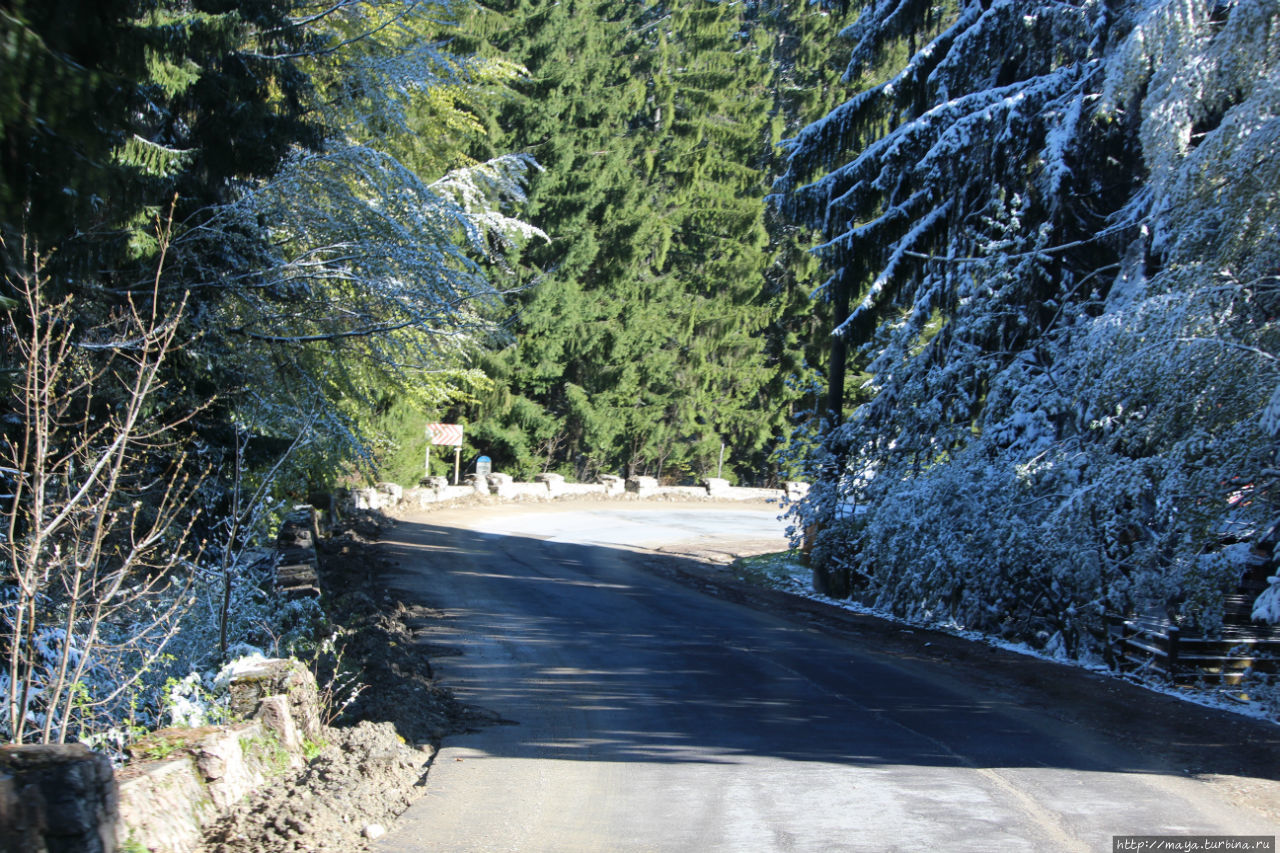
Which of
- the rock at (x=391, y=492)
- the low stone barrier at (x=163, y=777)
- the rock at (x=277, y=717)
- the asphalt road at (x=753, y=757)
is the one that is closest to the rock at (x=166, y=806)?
the low stone barrier at (x=163, y=777)

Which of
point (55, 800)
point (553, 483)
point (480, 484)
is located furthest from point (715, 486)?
point (55, 800)

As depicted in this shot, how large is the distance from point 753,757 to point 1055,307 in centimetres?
924

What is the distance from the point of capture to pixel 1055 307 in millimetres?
14023

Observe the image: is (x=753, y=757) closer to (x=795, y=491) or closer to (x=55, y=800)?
(x=55, y=800)

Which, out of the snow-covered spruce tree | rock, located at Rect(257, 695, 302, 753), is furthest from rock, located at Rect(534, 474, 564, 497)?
rock, located at Rect(257, 695, 302, 753)

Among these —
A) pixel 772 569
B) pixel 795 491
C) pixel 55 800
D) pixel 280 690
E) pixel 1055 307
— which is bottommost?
pixel 772 569

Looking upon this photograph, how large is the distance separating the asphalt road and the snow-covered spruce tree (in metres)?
2.16

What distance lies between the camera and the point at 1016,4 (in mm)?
15172

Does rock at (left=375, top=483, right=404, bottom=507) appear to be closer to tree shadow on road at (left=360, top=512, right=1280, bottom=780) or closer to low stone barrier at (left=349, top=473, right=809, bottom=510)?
low stone barrier at (left=349, top=473, right=809, bottom=510)

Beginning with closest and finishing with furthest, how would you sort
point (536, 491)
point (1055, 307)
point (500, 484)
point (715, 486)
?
1. point (1055, 307)
2. point (500, 484)
3. point (536, 491)
4. point (715, 486)

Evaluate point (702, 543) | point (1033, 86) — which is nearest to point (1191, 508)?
point (1033, 86)

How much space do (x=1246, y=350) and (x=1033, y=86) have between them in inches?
285

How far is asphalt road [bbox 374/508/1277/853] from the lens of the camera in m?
5.82

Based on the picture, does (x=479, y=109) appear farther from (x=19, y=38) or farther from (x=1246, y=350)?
(x=19, y=38)
